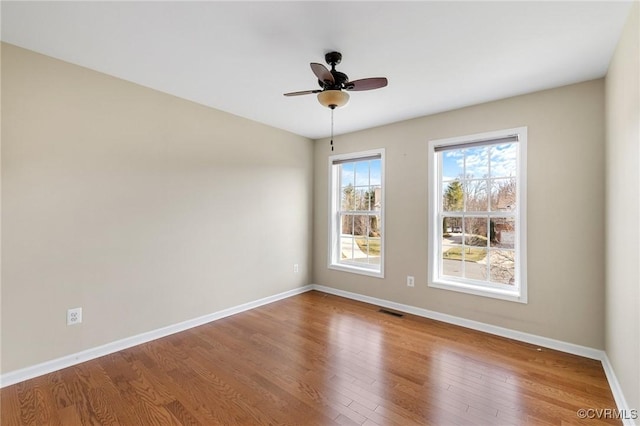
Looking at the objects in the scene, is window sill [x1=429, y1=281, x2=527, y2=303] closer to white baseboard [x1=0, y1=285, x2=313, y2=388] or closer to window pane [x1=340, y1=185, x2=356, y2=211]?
window pane [x1=340, y1=185, x2=356, y2=211]

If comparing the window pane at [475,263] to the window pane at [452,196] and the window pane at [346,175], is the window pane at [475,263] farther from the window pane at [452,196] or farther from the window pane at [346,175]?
the window pane at [346,175]

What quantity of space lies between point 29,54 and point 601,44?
168 inches

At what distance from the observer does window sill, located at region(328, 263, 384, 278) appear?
3.99m

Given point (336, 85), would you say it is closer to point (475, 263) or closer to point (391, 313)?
point (475, 263)

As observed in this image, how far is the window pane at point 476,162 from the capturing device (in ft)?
10.5

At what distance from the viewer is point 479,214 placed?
3229 millimetres

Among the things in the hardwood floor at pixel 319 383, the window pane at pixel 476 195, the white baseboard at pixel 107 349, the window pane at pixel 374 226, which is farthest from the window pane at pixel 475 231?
the white baseboard at pixel 107 349

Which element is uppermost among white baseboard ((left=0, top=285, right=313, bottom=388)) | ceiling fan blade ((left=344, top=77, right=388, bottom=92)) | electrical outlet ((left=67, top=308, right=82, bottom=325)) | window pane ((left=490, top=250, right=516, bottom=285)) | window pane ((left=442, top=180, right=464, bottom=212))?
ceiling fan blade ((left=344, top=77, right=388, bottom=92))

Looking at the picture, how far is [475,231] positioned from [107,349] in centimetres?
393

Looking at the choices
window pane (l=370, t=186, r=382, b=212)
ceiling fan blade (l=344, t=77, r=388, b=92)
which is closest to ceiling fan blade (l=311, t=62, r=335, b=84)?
ceiling fan blade (l=344, t=77, r=388, b=92)

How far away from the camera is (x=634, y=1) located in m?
1.62

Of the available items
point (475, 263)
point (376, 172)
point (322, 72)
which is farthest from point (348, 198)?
point (322, 72)

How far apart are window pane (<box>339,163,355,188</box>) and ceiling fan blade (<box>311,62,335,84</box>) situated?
7.73 feet

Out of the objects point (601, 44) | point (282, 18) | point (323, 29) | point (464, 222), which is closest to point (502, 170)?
point (464, 222)
